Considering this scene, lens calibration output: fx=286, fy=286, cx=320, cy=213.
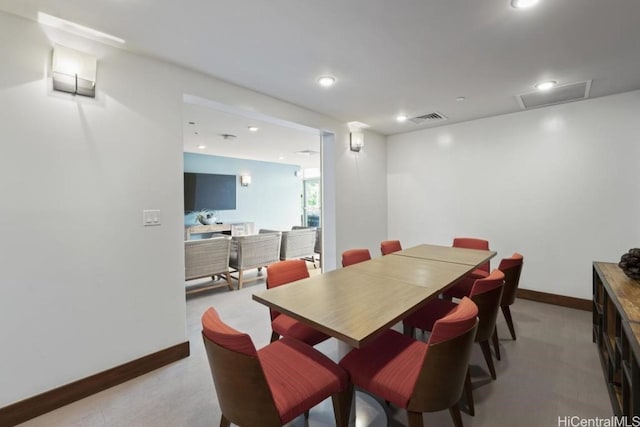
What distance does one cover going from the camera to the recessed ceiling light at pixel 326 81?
105 inches

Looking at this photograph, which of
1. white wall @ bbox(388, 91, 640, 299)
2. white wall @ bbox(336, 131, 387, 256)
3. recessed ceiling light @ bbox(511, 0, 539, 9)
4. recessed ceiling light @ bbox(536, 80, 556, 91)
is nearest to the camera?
recessed ceiling light @ bbox(511, 0, 539, 9)

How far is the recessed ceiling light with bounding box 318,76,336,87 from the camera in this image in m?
2.66

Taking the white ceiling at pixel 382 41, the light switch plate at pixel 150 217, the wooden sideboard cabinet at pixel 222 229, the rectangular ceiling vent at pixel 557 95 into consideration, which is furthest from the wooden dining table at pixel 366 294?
the wooden sideboard cabinet at pixel 222 229

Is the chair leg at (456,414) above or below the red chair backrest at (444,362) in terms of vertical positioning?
below

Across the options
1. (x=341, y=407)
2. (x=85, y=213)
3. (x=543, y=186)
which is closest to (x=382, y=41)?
(x=341, y=407)

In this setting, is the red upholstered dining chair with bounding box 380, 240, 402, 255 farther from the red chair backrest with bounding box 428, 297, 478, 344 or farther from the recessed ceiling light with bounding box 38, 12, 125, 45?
the recessed ceiling light with bounding box 38, 12, 125, 45

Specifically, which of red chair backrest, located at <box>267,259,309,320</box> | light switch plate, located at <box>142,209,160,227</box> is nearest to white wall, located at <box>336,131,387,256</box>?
red chair backrest, located at <box>267,259,309,320</box>

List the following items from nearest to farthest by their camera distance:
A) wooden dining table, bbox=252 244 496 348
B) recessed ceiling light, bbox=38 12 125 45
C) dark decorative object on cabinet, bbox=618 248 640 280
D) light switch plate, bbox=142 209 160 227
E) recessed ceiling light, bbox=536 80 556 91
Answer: wooden dining table, bbox=252 244 496 348, recessed ceiling light, bbox=38 12 125 45, dark decorative object on cabinet, bbox=618 248 640 280, light switch plate, bbox=142 209 160 227, recessed ceiling light, bbox=536 80 556 91

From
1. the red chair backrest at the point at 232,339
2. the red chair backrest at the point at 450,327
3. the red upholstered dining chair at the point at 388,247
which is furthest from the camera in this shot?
the red upholstered dining chair at the point at 388,247

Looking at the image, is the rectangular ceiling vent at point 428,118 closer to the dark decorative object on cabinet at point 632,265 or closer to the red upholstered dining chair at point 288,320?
the dark decorative object on cabinet at point 632,265

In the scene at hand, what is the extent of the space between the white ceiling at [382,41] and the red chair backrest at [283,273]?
1.64 m

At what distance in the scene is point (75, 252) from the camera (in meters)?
1.93

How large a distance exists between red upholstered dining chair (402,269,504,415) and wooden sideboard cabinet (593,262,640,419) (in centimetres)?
55

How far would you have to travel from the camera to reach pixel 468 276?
2.79 meters
